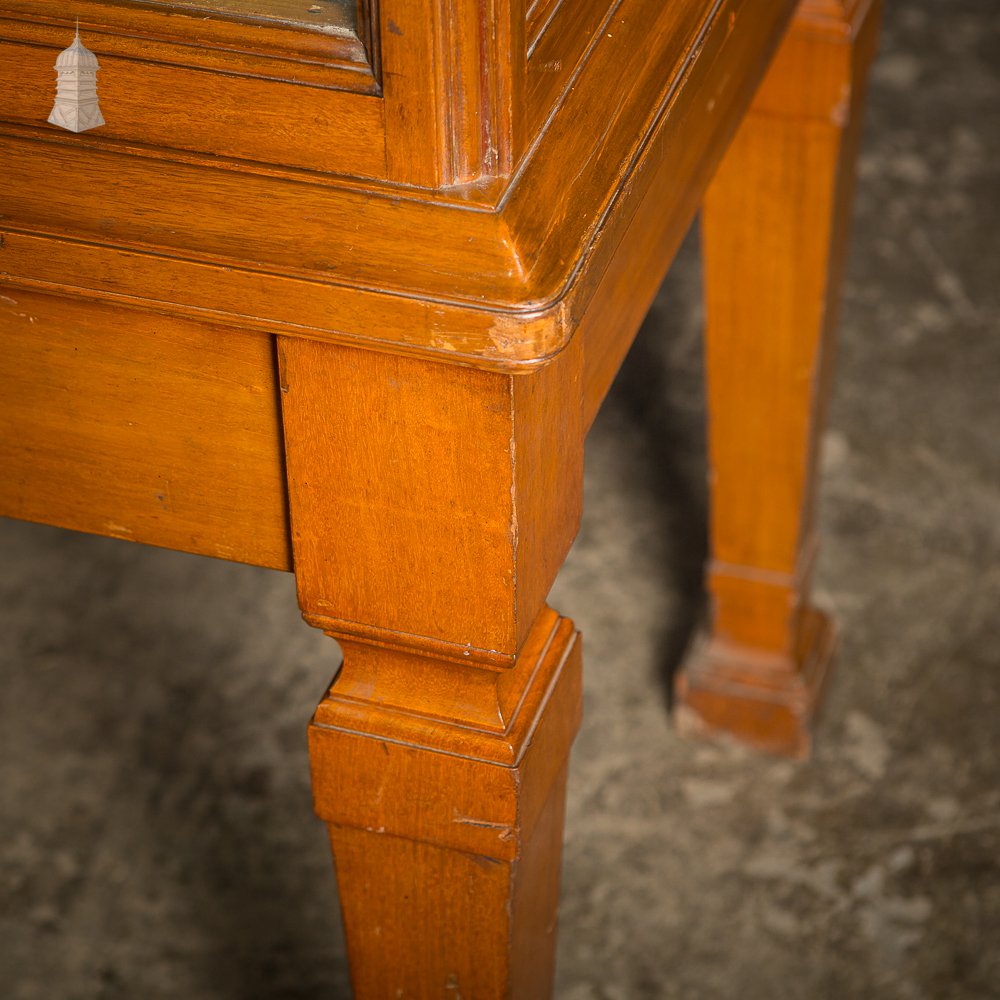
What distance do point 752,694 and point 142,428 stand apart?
111cm

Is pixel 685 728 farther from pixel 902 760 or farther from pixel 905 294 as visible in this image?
pixel 905 294

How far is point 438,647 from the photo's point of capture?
0.70 meters

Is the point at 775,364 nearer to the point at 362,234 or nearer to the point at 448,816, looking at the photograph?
the point at 448,816

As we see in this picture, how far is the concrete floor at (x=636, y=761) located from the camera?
4.86 ft

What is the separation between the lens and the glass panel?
1.90ft

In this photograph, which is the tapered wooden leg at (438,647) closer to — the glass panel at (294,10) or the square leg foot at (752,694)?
the glass panel at (294,10)

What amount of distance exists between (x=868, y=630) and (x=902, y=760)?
0.21 metres

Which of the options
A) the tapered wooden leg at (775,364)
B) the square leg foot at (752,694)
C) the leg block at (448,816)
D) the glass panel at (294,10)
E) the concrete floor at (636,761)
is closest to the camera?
the glass panel at (294,10)

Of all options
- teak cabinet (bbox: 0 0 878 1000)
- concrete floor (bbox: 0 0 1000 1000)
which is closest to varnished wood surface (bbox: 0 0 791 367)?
teak cabinet (bbox: 0 0 878 1000)

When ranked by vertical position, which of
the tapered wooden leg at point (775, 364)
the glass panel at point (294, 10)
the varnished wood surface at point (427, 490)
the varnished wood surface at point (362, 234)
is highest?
the glass panel at point (294, 10)

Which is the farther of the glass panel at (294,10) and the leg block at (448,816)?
the leg block at (448,816)

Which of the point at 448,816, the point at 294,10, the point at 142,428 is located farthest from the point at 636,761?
the point at 294,10

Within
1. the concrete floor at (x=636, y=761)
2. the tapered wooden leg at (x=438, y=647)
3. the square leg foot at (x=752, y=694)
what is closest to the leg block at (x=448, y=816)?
the tapered wooden leg at (x=438, y=647)

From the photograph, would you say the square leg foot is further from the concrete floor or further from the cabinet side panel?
the cabinet side panel
